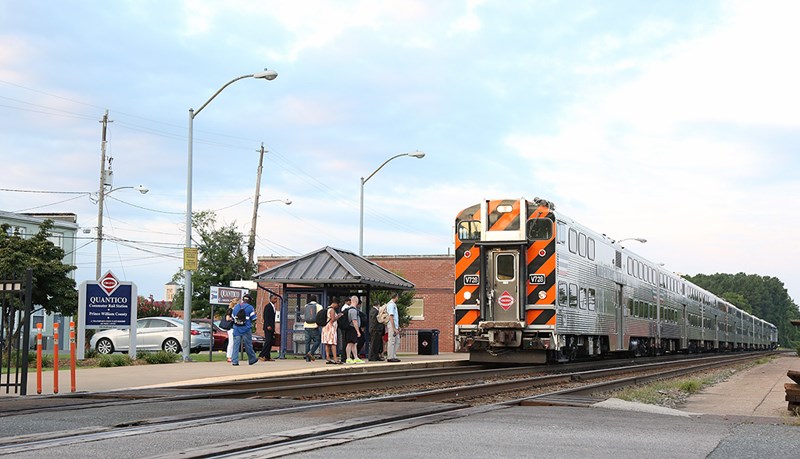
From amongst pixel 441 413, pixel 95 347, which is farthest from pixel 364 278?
pixel 441 413

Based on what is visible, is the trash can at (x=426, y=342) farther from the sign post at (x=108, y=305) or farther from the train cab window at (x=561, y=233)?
the sign post at (x=108, y=305)

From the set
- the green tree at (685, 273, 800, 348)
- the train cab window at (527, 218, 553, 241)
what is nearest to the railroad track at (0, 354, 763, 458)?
the train cab window at (527, 218, 553, 241)

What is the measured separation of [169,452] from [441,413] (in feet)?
13.2

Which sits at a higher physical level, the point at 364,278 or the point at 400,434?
the point at 364,278

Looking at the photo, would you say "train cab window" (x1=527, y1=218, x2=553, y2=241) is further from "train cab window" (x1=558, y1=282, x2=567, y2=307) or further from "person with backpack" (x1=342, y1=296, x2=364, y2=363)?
"person with backpack" (x1=342, y1=296, x2=364, y2=363)

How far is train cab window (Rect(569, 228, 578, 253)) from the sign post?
11.8 metres

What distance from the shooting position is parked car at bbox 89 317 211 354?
31328mm

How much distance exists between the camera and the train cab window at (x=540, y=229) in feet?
75.0

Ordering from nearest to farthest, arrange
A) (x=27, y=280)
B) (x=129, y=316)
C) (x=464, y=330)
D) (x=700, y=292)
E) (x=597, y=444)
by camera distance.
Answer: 1. (x=597, y=444)
2. (x=27, y=280)
3. (x=464, y=330)
4. (x=129, y=316)
5. (x=700, y=292)

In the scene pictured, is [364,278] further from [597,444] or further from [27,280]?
[597,444]

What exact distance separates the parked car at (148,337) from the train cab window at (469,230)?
11904 mm

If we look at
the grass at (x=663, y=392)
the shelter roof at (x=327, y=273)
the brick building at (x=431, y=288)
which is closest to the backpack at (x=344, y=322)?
the shelter roof at (x=327, y=273)

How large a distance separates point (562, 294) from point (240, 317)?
7975 millimetres

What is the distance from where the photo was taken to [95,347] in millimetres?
31781
